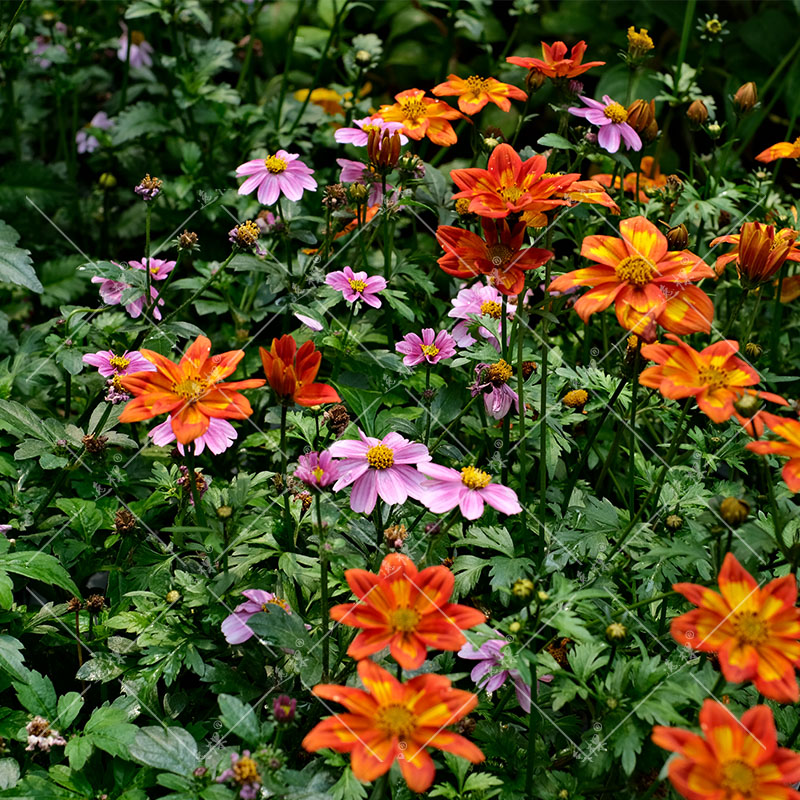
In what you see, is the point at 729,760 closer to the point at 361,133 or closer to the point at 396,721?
the point at 396,721

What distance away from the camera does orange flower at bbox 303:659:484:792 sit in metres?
0.97

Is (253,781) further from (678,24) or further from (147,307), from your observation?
(678,24)

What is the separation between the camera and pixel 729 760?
96cm

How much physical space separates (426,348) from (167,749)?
738 millimetres

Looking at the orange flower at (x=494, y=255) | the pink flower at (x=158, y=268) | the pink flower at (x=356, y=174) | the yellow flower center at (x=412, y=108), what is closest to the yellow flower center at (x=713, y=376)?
the orange flower at (x=494, y=255)

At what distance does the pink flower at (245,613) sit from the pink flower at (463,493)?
26 centimetres

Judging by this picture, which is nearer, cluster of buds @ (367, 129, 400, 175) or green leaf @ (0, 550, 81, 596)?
green leaf @ (0, 550, 81, 596)

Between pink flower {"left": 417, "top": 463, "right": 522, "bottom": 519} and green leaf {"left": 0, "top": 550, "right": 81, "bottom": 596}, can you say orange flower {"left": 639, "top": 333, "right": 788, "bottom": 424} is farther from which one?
green leaf {"left": 0, "top": 550, "right": 81, "bottom": 596}

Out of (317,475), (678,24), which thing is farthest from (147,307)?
(678,24)

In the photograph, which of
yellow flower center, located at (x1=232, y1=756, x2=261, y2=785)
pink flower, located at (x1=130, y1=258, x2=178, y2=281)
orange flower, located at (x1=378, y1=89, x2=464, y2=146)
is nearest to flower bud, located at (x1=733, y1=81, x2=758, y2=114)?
orange flower, located at (x1=378, y1=89, x2=464, y2=146)

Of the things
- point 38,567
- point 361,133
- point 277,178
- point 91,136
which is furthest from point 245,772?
point 91,136

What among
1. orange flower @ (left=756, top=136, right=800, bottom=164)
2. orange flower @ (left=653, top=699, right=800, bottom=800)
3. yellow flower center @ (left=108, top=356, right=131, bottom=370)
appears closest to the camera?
orange flower @ (left=653, top=699, right=800, bottom=800)

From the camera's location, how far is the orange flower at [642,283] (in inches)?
47.9

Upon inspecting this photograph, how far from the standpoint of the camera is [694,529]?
4.08ft
